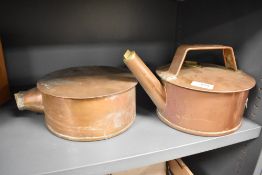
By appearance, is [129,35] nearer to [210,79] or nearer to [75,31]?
[75,31]

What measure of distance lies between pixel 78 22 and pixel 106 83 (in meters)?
0.30

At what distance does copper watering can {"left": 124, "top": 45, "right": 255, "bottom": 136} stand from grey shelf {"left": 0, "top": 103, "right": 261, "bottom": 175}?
0.10 feet

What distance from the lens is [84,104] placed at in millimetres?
416

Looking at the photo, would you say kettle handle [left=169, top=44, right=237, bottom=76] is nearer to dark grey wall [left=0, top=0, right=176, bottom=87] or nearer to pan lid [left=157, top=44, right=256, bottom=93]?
pan lid [left=157, top=44, right=256, bottom=93]

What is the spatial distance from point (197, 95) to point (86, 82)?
0.78ft

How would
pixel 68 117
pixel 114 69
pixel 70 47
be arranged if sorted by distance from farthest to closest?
pixel 70 47 → pixel 114 69 → pixel 68 117

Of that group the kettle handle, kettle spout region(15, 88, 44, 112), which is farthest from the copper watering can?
kettle spout region(15, 88, 44, 112)

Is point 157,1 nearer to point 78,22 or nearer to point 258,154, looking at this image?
point 78,22

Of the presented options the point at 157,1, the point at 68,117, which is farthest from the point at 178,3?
the point at 68,117

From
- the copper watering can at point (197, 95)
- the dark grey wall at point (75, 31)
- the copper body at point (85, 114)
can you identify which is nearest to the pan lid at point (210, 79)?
the copper watering can at point (197, 95)

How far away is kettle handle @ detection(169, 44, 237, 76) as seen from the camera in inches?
19.4

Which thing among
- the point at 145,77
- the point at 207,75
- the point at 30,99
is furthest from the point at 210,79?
the point at 30,99

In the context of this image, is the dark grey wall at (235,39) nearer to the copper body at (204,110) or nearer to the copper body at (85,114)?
the copper body at (204,110)

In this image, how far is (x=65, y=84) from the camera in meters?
0.48
